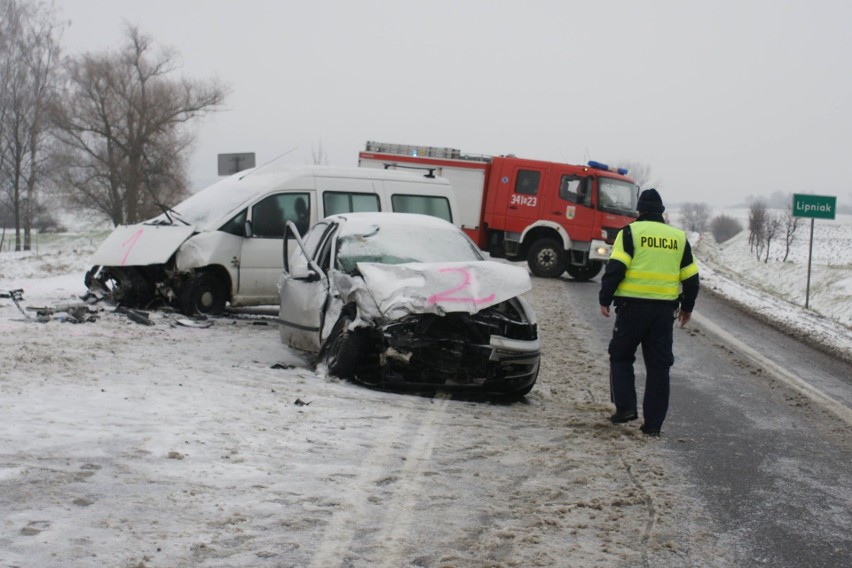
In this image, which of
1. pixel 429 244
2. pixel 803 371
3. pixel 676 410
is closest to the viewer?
pixel 676 410

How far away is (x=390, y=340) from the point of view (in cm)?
758

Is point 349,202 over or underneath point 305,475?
over

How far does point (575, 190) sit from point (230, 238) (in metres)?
10.8

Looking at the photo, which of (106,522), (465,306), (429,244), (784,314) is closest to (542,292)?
(784,314)

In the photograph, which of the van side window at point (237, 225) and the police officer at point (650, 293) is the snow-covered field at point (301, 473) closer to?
the police officer at point (650, 293)

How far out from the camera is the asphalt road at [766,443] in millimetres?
4703

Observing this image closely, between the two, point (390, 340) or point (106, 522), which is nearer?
point (106, 522)

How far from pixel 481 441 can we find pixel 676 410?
243 cm

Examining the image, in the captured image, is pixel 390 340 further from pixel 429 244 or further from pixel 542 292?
pixel 542 292

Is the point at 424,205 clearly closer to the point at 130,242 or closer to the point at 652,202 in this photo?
the point at 130,242

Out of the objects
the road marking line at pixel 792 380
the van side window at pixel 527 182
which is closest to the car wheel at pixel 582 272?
the van side window at pixel 527 182

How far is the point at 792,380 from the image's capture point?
9961 millimetres

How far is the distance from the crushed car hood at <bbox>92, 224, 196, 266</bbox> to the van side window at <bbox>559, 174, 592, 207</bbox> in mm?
10945

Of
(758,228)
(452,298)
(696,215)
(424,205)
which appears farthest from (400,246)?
(696,215)
